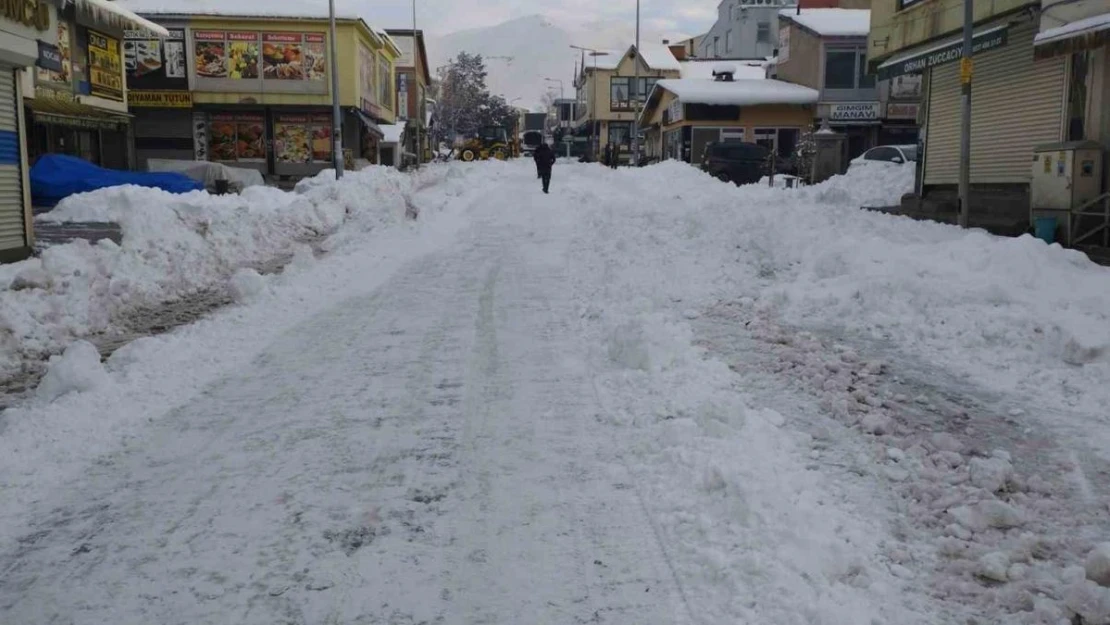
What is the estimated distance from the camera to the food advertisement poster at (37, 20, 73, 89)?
22.0 m

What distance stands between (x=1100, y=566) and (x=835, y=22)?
4545 centimetres

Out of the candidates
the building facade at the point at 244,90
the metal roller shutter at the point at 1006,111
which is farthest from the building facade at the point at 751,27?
Answer: the metal roller shutter at the point at 1006,111

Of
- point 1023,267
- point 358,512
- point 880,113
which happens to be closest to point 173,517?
point 358,512

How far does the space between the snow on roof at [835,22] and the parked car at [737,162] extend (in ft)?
45.8

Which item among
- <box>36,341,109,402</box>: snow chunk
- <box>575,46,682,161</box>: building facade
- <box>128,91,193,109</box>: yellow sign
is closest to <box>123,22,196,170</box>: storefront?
<box>128,91,193,109</box>: yellow sign

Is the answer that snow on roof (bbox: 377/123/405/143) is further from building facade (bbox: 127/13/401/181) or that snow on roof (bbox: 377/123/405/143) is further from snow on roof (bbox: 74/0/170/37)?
snow on roof (bbox: 74/0/170/37)

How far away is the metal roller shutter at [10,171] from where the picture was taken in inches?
499

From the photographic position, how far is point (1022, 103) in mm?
15914

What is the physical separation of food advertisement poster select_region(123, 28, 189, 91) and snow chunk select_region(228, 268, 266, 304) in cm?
2925

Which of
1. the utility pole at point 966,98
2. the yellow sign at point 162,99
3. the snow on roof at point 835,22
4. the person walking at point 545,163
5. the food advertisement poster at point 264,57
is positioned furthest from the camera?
the snow on roof at point 835,22

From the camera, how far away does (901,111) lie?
42156mm

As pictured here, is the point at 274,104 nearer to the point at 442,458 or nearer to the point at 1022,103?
the point at 1022,103

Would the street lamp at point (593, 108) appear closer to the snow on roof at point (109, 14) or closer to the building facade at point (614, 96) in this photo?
the building facade at point (614, 96)

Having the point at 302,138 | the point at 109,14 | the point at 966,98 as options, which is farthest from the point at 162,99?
the point at 966,98
